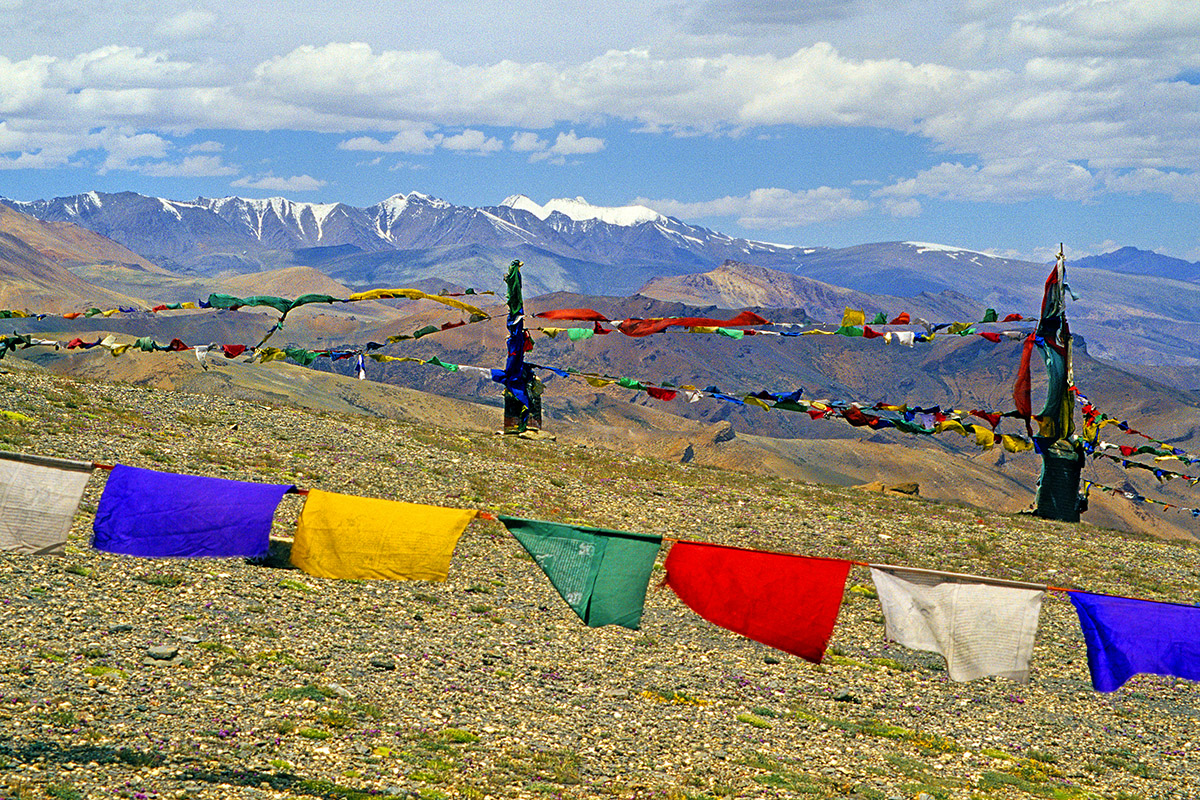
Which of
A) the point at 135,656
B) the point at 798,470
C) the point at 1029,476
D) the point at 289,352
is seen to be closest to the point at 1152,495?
the point at 1029,476

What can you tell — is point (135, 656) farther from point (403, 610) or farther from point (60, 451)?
point (60, 451)

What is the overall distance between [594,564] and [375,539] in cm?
200

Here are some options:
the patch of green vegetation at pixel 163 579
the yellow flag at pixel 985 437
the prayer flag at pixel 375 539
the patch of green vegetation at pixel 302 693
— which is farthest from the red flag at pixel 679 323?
the prayer flag at pixel 375 539

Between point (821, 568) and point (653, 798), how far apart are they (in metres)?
2.62

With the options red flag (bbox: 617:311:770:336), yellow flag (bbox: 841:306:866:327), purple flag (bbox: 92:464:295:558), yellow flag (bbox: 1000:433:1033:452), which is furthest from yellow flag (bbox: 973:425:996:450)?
purple flag (bbox: 92:464:295:558)

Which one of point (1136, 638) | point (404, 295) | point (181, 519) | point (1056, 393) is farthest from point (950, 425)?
point (181, 519)

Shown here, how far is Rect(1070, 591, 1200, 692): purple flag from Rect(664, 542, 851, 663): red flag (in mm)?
2069

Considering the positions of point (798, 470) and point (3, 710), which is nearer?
point (3, 710)

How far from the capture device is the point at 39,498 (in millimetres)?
8789

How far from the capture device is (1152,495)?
398 feet

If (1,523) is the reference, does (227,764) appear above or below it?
below

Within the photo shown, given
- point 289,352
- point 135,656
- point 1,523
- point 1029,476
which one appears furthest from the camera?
point 1029,476

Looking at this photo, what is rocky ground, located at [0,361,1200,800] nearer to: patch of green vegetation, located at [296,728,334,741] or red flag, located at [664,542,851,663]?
patch of green vegetation, located at [296,728,334,741]

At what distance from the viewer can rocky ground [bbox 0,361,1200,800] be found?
902cm
